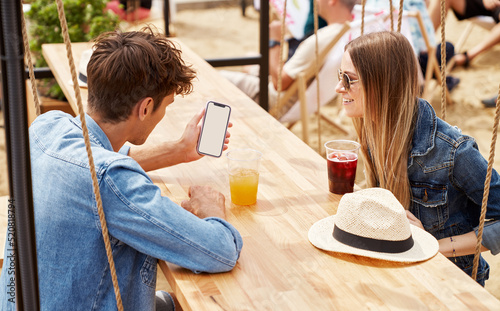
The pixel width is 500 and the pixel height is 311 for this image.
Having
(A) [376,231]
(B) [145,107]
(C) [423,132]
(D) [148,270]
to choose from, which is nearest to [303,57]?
(C) [423,132]

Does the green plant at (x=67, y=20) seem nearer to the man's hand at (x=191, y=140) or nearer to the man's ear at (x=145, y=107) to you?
the man's hand at (x=191, y=140)

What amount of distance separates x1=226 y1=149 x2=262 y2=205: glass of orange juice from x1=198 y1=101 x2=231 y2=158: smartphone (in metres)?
0.13

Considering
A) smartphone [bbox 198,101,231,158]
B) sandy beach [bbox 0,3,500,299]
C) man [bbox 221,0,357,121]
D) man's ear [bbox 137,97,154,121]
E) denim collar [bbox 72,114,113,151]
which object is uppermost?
man's ear [bbox 137,97,154,121]

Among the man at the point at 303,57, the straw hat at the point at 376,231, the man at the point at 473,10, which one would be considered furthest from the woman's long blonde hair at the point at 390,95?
the man at the point at 473,10

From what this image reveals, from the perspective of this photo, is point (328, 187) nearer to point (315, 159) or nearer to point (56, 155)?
point (315, 159)

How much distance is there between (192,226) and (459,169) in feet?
2.78

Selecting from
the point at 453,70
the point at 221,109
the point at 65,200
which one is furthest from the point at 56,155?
the point at 453,70

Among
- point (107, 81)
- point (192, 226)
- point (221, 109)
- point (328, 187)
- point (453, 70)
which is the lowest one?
point (453, 70)

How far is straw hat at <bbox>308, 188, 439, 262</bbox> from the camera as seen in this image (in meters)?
1.56

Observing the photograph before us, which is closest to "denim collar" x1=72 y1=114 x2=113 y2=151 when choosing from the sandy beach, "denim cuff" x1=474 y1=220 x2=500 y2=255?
"denim cuff" x1=474 y1=220 x2=500 y2=255

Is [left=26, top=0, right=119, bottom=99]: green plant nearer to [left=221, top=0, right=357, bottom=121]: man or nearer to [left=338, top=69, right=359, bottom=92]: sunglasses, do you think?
[left=221, top=0, right=357, bottom=121]: man

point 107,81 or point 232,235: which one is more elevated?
point 107,81

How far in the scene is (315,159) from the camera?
2174 mm

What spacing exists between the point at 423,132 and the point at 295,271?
66cm
